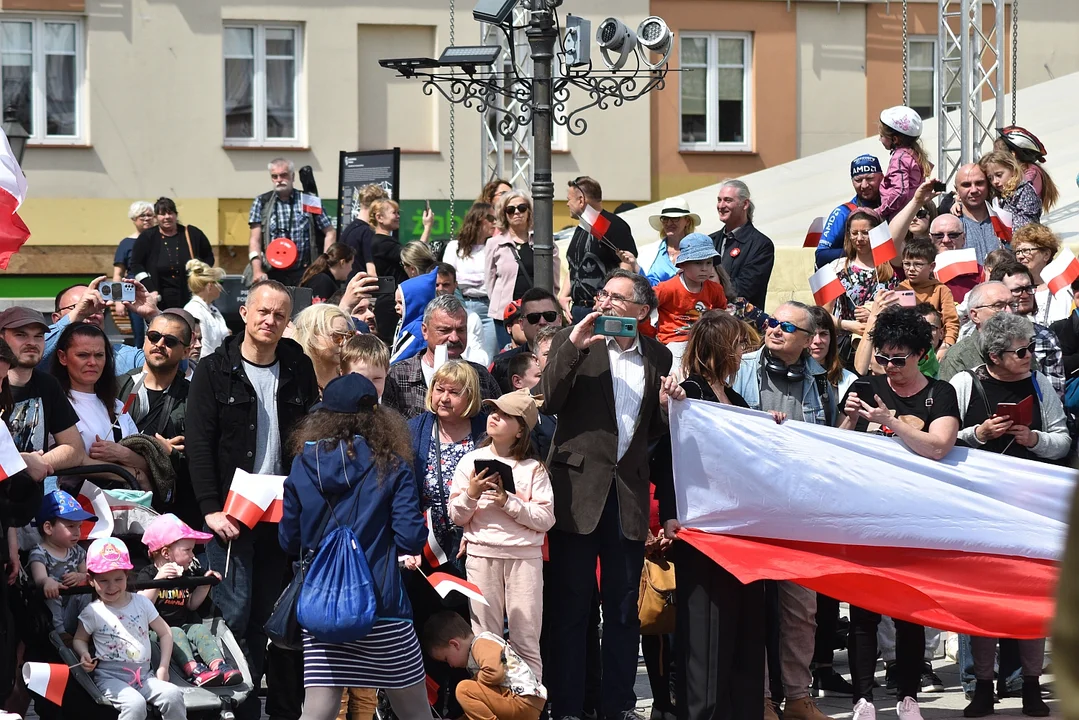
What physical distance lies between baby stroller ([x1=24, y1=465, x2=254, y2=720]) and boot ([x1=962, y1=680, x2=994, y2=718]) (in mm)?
3449

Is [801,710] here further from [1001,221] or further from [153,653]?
[1001,221]

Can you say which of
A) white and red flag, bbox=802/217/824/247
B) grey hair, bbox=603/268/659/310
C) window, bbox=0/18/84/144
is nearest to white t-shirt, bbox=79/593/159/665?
grey hair, bbox=603/268/659/310

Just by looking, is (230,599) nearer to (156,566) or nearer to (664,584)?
(156,566)

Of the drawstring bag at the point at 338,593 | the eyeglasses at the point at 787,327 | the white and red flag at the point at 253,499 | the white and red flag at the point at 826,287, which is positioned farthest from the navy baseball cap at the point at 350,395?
the white and red flag at the point at 826,287

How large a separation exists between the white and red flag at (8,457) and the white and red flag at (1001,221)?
757 centimetres

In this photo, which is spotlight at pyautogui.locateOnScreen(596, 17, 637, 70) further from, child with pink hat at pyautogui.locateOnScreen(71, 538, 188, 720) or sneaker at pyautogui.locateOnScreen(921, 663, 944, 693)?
child with pink hat at pyautogui.locateOnScreen(71, 538, 188, 720)

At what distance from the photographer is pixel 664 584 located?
777 cm

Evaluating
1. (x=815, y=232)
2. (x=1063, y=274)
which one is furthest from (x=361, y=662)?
(x=815, y=232)

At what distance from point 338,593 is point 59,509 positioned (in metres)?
1.30

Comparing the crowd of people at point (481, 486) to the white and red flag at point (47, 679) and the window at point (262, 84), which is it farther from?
the window at point (262, 84)

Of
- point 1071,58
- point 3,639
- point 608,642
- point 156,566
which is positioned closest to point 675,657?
point 608,642

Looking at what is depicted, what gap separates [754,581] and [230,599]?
2.33 meters

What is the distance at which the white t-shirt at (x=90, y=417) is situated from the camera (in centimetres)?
739

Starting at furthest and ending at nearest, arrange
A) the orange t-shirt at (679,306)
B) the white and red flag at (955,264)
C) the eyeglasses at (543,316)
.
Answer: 1. the white and red flag at (955,264)
2. the orange t-shirt at (679,306)
3. the eyeglasses at (543,316)
